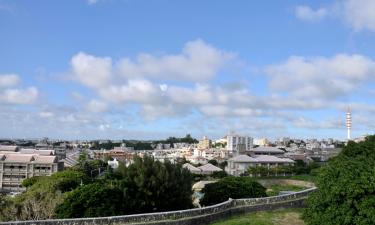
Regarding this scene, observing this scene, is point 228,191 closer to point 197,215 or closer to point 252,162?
point 197,215

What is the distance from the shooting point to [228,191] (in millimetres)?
31984

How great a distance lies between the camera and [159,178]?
30203 millimetres

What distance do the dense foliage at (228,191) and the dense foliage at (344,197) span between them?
11311 millimetres

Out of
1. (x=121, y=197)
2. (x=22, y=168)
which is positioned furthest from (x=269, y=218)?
(x=22, y=168)

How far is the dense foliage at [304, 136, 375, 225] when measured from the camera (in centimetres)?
1855

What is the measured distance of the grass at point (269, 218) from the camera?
71.2 feet

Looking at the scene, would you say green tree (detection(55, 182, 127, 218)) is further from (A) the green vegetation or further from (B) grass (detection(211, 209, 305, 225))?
(B) grass (detection(211, 209, 305, 225))

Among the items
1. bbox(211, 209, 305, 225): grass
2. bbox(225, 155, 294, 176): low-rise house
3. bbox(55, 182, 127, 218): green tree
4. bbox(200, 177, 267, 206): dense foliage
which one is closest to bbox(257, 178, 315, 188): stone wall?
bbox(200, 177, 267, 206): dense foliage

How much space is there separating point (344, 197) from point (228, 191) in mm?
13361

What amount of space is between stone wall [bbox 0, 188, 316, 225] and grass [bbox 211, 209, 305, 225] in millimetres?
378

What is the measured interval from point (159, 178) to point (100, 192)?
579cm

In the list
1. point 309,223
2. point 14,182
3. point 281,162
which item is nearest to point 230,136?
point 281,162

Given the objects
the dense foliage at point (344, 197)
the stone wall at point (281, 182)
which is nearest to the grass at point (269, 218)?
the dense foliage at point (344, 197)

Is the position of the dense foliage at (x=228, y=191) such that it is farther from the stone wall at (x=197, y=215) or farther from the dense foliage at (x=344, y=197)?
the dense foliage at (x=344, y=197)
